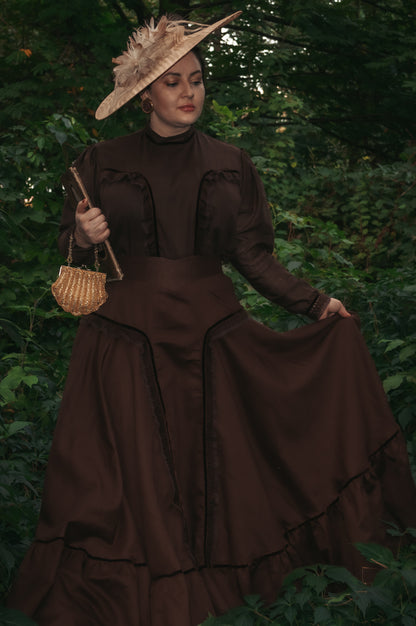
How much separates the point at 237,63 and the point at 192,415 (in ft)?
17.7

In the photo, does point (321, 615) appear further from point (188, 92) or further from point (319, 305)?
point (188, 92)

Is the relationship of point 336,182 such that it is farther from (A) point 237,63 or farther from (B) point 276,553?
(B) point 276,553

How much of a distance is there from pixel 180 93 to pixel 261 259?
71 centimetres

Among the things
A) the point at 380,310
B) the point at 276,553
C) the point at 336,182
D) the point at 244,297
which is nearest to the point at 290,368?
the point at 276,553

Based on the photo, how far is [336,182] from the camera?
8461 mm

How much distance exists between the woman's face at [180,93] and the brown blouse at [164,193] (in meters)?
0.11

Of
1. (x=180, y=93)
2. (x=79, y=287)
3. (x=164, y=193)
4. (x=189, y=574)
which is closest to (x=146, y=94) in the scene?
(x=180, y=93)

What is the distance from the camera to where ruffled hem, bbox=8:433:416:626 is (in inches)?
97.7

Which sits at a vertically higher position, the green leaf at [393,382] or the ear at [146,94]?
the ear at [146,94]

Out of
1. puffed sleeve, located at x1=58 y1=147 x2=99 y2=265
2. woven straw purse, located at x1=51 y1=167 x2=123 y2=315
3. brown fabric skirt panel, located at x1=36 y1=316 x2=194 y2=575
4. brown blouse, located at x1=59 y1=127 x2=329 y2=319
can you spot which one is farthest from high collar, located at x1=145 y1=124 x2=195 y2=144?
brown fabric skirt panel, located at x1=36 y1=316 x2=194 y2=575

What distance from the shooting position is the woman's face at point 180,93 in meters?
2.56

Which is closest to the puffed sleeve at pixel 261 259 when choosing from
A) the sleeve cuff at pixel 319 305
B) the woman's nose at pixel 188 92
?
the sleeve cuff at pixel 319 305

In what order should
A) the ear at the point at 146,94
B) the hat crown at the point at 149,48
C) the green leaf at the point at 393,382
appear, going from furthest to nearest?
the green leaf at the point at 393,382, the ear at the point at 146,94, the hat crown at the point at 149,48

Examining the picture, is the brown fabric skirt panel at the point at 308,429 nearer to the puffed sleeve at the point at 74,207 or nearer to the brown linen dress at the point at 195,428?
the brown linen dress at the point at 195,428
